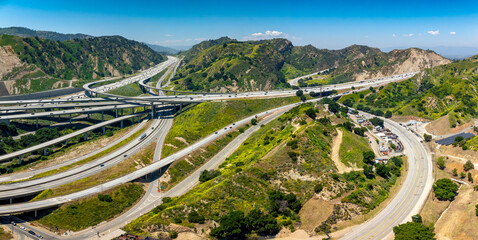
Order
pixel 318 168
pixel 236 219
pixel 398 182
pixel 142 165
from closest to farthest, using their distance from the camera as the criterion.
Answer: pixel 236 219 → pixel 318 168 → pixel 398 182 → pixel 142 165

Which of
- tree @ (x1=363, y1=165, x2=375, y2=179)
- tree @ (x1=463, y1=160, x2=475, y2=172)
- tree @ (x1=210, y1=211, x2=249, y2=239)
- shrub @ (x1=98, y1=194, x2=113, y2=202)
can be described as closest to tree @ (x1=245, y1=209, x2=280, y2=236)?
tree @ (x1=210, y1=211, x2=249, y2=239)

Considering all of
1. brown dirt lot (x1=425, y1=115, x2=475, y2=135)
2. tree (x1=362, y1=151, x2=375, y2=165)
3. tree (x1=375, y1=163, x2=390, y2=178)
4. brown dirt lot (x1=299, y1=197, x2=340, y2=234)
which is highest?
brown dirt lot (x1=425, y1=115, x2=475, y2=135)

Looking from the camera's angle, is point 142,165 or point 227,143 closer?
point 142,165

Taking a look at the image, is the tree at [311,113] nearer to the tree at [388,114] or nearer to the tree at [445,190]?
the tree at [445,190]

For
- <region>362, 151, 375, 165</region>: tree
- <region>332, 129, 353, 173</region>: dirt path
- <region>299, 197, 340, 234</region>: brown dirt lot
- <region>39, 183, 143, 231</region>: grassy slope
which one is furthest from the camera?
<region>362, 151, 375, 165</region>: tree

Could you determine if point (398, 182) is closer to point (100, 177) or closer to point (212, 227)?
point (212, 227)

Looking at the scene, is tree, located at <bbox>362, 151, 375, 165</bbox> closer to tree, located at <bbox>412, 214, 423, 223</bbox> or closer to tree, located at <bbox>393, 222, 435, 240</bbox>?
tree, located at <bbox>412, 214, 423, 223</bbox>

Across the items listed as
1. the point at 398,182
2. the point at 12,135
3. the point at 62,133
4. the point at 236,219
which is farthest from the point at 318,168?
the point at 12,135

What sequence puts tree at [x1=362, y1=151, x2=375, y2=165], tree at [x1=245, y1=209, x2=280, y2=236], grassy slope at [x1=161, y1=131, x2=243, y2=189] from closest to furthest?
1. tree at [x1=245, y1=209, x2=280, y2=236]
2. grassy slope at [x1=161, y1=131, x2=243, y2=189]
3. tree at [x1=362, y1=151, x2=375, y2=165]

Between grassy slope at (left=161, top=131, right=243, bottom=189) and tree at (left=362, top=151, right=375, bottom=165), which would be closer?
grassy slope at (left=161, top=131, right=243, bottom=189)
